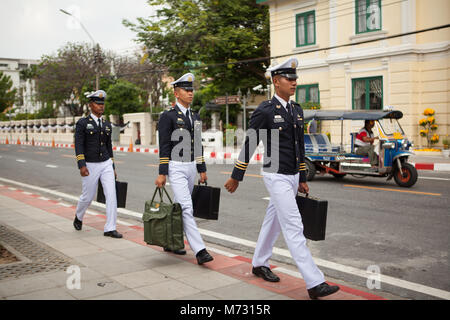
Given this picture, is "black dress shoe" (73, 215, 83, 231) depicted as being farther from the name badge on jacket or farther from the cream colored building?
the cream colored building

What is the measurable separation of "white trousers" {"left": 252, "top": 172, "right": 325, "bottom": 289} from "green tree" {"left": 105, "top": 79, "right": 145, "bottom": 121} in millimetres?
37241

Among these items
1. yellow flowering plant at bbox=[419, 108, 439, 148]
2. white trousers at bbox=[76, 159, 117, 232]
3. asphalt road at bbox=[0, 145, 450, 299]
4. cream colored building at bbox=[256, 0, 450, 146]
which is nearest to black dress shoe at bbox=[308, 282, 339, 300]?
asphalt road at bbox=[0, 145, 450, 299]

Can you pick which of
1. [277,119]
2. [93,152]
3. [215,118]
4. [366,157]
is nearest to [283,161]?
[277,119]

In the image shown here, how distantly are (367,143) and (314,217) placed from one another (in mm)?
8326

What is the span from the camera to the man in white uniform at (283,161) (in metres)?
4.36

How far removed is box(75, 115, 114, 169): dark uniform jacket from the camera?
7.05 metres

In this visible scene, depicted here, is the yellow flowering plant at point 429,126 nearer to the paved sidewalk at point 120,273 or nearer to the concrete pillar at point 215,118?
the paved sidewalk at point 120,273

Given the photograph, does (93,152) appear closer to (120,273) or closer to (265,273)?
(120,273)

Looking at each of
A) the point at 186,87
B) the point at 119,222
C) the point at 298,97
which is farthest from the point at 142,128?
the point at 186,87

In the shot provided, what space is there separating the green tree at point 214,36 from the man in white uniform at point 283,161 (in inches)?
822

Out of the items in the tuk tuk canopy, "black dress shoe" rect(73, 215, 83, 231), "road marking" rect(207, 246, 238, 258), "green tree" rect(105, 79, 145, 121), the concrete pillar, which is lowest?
"road marking" rect(207, 246, 238, 258)

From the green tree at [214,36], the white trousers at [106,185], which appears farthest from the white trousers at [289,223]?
the green tree at [214,36]

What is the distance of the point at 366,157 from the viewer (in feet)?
39.5

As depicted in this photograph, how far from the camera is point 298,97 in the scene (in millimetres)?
24438
